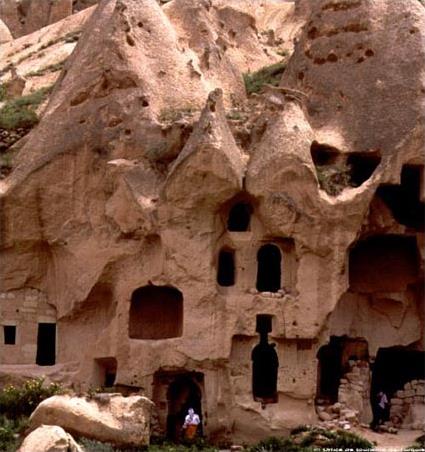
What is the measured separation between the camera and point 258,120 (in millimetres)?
29125

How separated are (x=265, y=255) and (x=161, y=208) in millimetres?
3288

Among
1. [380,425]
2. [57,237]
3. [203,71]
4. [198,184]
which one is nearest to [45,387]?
[57,237]

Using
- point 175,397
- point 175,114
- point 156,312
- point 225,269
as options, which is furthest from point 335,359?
point 175,114

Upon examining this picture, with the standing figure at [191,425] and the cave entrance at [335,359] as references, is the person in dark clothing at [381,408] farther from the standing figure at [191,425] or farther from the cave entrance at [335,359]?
the standing figure at [191,425]

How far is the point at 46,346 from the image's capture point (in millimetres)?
30500

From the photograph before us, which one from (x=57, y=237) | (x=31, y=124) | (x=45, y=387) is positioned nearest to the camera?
(x=45, y=387)

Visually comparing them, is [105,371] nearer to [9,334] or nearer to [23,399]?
[9,334]

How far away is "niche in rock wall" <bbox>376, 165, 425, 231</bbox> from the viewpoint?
30000 mm

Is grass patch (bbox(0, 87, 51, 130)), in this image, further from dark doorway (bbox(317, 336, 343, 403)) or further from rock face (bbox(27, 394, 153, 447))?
dark doorway (bbox(317, 336, 343, 403))

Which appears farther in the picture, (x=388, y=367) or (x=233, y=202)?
(x=388, y=367)

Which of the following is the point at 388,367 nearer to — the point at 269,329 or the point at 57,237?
the point at 269,329

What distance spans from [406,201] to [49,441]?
12.2m

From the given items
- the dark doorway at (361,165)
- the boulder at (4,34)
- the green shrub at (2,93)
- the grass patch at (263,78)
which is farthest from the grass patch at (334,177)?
the boulder at (4,34)

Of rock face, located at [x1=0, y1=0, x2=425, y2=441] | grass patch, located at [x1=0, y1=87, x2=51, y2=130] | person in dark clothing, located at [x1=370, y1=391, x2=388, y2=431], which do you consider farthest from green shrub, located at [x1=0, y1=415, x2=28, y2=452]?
person in dark clothing, located at [x1=370, y1=391, x2=388, y2=431]
